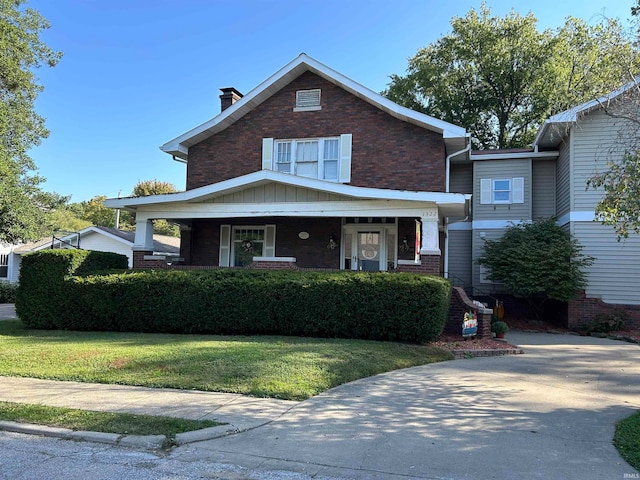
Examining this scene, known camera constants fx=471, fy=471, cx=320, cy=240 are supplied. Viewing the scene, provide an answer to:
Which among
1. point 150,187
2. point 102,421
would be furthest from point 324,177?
point 150,187

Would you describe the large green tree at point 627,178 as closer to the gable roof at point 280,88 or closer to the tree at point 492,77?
the gable roof at point 280,88

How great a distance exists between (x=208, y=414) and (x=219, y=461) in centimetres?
122

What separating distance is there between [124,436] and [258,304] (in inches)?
230

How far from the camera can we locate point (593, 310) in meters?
14.8

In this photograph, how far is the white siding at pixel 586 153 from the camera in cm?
1502

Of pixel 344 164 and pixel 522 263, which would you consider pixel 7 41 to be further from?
pixel 522 263

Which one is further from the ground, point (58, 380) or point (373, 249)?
point (373, 249)

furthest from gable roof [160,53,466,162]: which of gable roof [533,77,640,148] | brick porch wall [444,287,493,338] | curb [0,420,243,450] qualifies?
curb [0,420,243,450]

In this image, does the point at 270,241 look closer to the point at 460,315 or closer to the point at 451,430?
the point at 460,315

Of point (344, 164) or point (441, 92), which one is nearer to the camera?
point (344, 164)

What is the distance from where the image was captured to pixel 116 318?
1157cm

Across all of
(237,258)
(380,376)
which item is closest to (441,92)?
(237,258)

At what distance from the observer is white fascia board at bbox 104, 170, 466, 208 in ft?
37.0

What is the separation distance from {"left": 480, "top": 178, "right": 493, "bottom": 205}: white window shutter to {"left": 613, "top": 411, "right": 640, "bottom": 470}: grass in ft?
45.4
